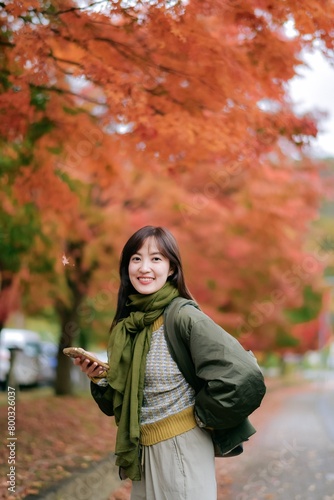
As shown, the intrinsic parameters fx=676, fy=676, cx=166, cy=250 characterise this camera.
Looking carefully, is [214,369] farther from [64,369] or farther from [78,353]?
[64,369]

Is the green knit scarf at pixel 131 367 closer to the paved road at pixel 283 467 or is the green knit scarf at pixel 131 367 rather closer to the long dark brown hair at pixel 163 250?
the long dark brown hair at pixel 163 250

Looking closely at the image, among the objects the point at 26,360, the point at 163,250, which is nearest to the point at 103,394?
the point at 163,250

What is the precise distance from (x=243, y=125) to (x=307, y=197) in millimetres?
7685

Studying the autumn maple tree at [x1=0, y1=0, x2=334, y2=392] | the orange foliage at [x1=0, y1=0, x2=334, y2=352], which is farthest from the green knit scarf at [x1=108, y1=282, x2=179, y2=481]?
the orange foliage at [x1=0, y1=0, x2=334, y2=352]

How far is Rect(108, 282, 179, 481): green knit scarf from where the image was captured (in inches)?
117

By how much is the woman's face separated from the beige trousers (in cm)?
A: 68

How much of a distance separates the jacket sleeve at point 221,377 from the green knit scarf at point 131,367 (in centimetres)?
24

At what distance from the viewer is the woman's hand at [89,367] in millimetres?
2977

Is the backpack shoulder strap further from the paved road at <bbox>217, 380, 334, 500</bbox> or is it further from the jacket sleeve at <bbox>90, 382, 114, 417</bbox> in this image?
the paved road at <bbox>217, 380, 334, 500</bbox>

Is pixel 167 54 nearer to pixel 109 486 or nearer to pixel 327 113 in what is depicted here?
pixel 109 486

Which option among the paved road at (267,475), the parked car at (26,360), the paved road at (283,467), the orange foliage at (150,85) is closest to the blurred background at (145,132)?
the orange foliage at (150,85)

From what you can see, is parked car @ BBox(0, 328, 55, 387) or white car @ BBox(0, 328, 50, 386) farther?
parked car @ BBox(0, 328, 55, 387)

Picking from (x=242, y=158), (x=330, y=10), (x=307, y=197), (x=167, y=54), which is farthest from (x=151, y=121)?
(x=307, y=197)

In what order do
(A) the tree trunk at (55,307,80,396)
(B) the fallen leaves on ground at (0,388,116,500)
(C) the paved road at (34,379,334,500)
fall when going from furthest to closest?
(A) the tree trunk at (55,307,80,396) < (C) the paved road at (34,379,334,500) < (B) the fallen leaves on ground at (0,388,116,500)
